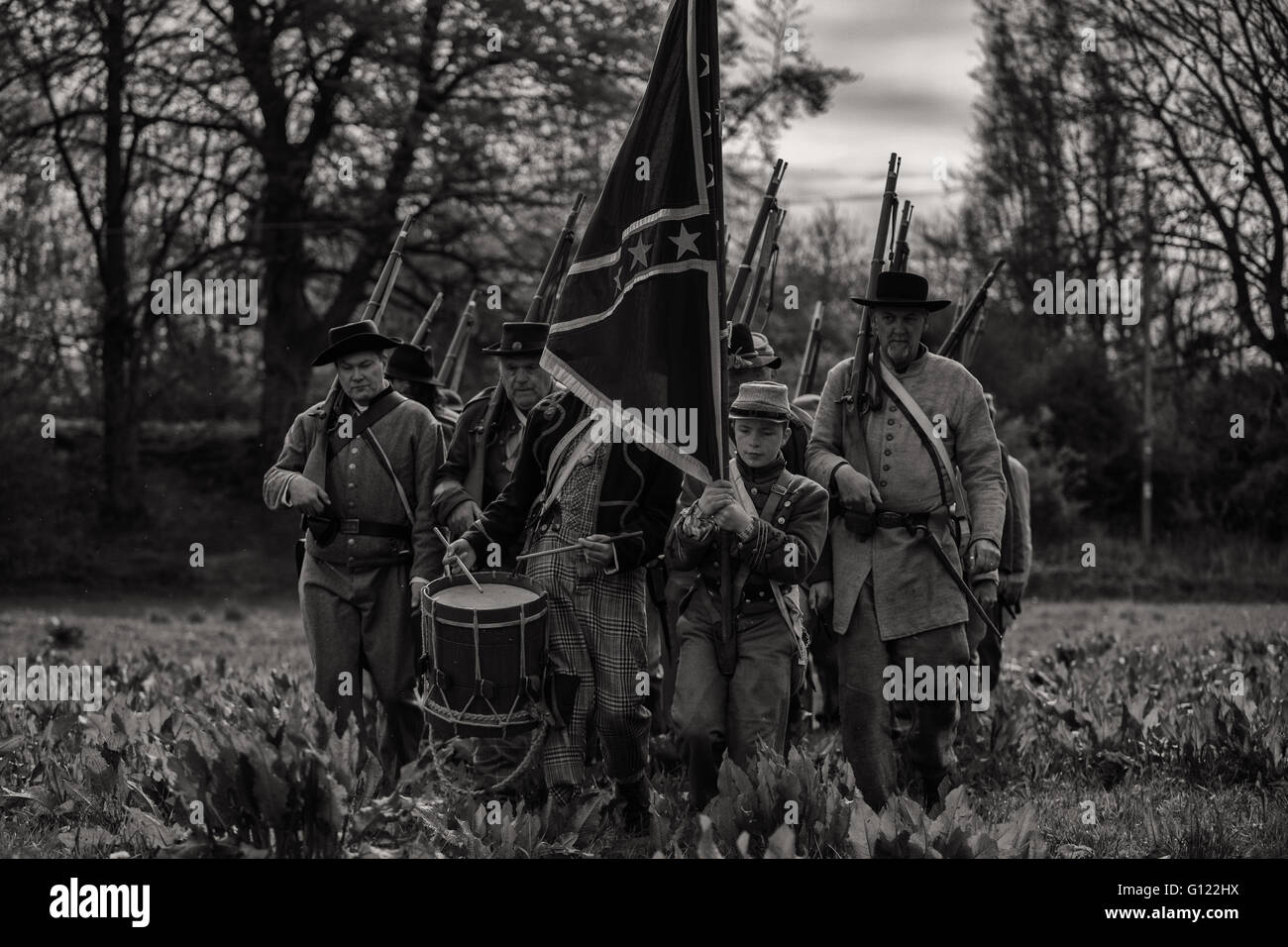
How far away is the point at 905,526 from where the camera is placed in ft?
20.8

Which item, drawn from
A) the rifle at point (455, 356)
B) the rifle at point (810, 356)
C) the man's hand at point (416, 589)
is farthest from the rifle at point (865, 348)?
the rifle at point (455, 356)

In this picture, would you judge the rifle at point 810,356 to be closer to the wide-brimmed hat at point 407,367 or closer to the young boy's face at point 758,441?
the wide-brimmed hat at point 407,367

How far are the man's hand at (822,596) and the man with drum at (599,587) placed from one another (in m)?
0.80

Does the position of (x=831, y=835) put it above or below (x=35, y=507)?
below

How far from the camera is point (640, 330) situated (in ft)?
19.0

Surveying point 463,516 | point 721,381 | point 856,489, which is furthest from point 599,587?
point 856,489

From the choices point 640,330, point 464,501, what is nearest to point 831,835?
point 640,330

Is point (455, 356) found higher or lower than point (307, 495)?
higher

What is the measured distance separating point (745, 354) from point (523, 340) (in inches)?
46.6

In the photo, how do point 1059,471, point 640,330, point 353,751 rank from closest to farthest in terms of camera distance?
point 353,751 < point 640,330 < point 1059,471

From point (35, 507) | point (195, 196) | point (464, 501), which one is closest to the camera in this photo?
point (464, 501)

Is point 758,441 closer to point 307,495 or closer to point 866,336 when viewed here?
point 866,336

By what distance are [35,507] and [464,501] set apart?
1621cm
